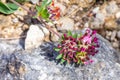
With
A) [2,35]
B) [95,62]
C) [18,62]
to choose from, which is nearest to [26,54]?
[18,62]

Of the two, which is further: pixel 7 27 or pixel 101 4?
pixel 101 4

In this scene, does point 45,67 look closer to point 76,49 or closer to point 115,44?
point 76,49

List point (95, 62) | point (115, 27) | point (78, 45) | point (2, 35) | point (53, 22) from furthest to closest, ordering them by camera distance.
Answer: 1. point (115, 27)
2. point (53, 22)
3. point (2, 35)
4. point (95, 62)
5. point (78, 45)

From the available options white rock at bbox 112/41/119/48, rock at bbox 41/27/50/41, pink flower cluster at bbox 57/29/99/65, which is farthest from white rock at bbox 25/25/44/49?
white rock at bbox 112/41/119/48

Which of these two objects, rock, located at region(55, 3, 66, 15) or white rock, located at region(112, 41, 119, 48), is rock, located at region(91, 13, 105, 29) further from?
rock, located at region(55, 3, 66, 15)

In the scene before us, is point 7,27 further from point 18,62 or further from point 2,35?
point 18,62

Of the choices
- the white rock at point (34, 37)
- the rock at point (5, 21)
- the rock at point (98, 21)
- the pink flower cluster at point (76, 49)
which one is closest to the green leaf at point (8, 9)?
the rock at point (5, 21)
